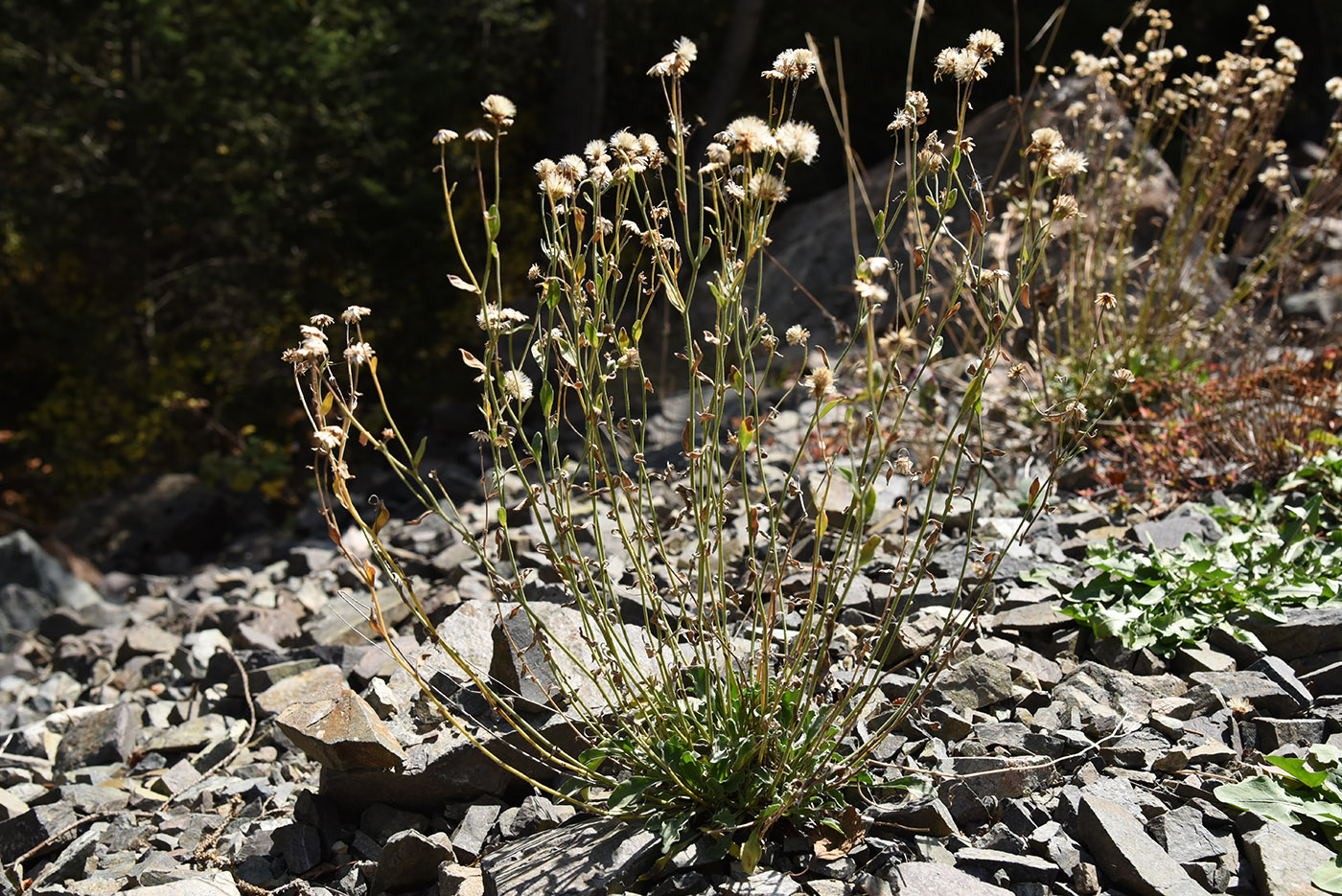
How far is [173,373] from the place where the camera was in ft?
23.4

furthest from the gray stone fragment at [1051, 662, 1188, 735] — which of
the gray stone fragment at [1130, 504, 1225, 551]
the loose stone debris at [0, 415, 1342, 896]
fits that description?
the gray stone fragment at [1130, 504, 1225, 551]

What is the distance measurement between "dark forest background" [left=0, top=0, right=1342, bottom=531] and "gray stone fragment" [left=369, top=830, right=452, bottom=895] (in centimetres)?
463

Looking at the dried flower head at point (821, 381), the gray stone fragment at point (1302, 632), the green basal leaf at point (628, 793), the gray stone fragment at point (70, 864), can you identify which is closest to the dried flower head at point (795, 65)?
the dried flower head at point (821, 381)

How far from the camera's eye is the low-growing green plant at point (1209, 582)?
8.14ft

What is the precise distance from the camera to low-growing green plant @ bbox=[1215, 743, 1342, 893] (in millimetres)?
1793

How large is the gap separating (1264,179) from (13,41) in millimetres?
6789

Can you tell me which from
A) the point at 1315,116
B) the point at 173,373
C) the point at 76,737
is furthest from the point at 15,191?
the point at 1315,116

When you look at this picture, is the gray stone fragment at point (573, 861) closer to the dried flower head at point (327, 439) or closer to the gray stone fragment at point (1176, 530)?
the dried flower head at point (327, 439)

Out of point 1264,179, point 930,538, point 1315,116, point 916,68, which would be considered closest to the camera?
point 930,538

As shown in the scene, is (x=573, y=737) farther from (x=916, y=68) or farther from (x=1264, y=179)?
(x=916, y=68)

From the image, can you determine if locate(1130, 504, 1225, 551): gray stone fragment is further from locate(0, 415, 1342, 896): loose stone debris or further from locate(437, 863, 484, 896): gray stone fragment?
locate(437, 863, 484, 896): gray stone fragment

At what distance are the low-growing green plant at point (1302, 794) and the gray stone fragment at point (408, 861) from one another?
→ 1440 mm

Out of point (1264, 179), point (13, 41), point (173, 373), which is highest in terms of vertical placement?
point (1264, 179)

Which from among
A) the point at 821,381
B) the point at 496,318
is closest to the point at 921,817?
the point at 821,381
